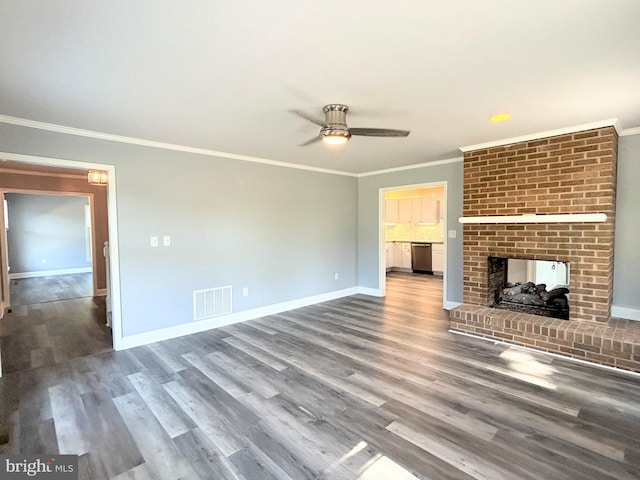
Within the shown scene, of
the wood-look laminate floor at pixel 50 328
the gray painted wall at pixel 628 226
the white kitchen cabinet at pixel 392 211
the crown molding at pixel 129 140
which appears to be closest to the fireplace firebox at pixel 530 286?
the gray painted wall at pixel 628 226

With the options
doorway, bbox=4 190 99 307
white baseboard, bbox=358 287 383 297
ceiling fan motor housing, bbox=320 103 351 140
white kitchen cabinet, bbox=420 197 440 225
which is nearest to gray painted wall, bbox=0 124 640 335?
white baseboard, bbox=358 287 383 297

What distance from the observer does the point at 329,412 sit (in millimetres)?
2473

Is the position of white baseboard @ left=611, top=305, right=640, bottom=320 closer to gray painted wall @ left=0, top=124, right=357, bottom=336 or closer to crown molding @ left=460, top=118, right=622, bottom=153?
crown molding @ left=460, top=118, right=622, bottom=153

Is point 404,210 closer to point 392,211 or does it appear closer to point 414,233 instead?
point 392,211

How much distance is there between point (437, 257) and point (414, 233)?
99 centimetres

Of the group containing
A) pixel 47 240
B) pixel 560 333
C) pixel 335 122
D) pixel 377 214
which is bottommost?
Answer: pixel 560 333

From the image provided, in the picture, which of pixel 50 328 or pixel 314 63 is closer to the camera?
pixel 314 63

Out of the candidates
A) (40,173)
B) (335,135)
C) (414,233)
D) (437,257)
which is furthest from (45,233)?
(437,257)

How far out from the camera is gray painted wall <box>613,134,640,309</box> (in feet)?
12.5

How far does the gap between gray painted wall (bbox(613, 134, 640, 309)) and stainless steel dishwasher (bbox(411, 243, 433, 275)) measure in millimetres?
4854

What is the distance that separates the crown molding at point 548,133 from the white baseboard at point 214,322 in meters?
3.44

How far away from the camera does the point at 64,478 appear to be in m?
1.87

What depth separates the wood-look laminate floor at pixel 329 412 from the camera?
1.94 metres

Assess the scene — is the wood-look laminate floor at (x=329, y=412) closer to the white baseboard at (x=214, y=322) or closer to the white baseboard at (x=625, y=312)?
the white baseboard at (x=214, y=322)
